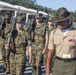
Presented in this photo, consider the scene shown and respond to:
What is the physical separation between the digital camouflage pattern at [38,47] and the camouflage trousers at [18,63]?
48.0 inches

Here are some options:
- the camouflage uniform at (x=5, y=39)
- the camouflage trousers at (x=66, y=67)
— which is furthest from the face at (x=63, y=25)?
the camouflage uniform at (x=5, y=39)

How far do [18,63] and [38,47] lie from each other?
1.49 metres

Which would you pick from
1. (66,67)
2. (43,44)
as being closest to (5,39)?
(43,44)

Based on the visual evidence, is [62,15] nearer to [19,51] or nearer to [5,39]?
[19,51]

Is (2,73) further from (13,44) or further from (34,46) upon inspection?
(13,44)

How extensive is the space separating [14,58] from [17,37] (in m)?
0.53

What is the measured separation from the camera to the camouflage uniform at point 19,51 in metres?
8.27

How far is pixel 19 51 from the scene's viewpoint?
27.4ft

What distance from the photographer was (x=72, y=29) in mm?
5402

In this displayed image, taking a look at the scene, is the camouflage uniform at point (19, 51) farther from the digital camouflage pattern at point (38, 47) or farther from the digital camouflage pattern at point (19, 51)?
the digital camouflage pattern at point (38, 47)

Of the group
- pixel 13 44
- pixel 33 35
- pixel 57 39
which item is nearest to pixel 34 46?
pixel 33 35

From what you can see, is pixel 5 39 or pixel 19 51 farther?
pixel 5 39

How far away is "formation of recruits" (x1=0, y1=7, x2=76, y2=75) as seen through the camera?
5363 mm

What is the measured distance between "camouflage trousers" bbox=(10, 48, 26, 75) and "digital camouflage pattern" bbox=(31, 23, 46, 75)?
4.00 ft
